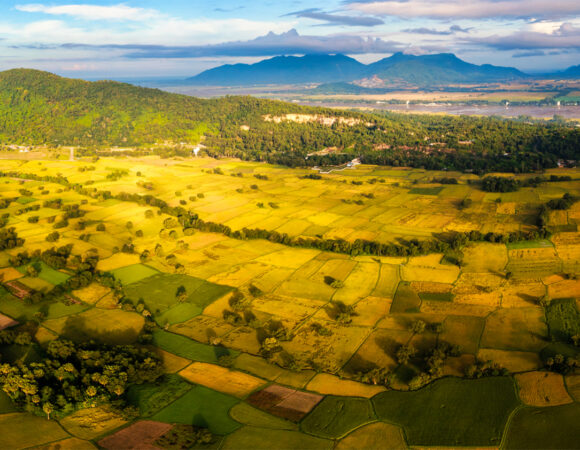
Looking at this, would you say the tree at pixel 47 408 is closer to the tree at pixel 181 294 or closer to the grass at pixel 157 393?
Answer: the grass at pixel 157 393

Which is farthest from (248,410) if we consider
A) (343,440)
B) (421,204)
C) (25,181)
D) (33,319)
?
(25,181)

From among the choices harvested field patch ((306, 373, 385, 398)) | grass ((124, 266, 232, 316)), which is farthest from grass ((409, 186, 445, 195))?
harvested field patch ((306, 373, 385, 398))

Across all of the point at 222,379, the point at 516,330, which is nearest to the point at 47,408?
the point at 222,379

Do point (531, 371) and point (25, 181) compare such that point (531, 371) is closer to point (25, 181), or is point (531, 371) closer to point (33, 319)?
point (33, 319)

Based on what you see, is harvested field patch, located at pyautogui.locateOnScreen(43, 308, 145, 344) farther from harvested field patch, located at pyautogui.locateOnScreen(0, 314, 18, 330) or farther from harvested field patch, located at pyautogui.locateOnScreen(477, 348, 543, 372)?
harvested field patch, located at pyautogui.locateOnScreen(477, 348, 543, 372)

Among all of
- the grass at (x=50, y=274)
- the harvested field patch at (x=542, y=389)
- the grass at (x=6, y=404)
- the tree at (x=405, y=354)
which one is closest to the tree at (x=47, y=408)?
the grass at (x=6, y=404)

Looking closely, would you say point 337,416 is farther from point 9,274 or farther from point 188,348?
point 9,274

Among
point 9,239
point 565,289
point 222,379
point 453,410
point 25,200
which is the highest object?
point 25,200
